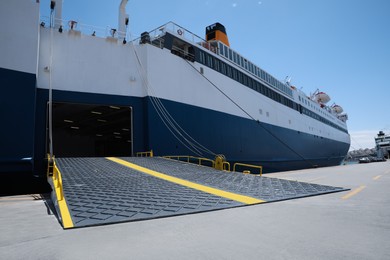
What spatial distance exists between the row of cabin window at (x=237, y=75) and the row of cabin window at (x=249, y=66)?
126 cm

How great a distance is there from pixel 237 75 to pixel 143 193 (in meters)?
18.3

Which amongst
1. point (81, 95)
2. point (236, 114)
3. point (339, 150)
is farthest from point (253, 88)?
point (339, 150)

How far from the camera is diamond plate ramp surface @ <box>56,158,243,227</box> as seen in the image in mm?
4777

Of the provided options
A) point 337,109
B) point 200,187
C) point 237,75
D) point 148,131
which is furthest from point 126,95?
point 337,109

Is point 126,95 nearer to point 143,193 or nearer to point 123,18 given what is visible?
point 123,18

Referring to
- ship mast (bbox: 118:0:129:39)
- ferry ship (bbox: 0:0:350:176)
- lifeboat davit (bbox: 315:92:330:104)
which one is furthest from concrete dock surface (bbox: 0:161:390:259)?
lifeboat davit (bbox: 315:92:330:104)

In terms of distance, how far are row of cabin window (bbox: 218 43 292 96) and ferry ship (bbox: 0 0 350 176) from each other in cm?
19

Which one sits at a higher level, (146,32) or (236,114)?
(146,32)

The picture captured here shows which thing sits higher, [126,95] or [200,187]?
[126,95]

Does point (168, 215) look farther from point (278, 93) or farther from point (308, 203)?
point (278, 93)

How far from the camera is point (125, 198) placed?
6023 millimetres

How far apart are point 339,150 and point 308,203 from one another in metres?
54.2

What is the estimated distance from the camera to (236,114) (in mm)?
21109

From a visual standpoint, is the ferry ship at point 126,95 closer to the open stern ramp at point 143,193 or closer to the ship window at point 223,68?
the ship window at point 223,68
